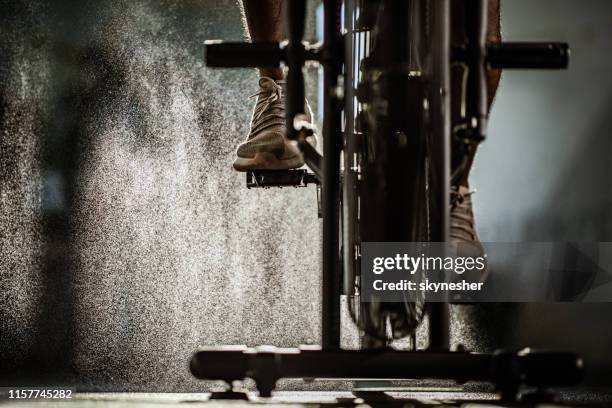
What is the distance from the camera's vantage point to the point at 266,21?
1049 mm

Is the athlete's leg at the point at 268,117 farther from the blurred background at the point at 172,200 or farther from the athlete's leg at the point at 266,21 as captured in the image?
the blurred background at the point at 172,200

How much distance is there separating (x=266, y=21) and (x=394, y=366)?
60cm

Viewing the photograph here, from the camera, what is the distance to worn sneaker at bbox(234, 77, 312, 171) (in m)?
0.98

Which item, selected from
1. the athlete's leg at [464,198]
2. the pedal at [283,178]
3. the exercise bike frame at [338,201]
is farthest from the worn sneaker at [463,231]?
the exercise bike frame at [338,201]

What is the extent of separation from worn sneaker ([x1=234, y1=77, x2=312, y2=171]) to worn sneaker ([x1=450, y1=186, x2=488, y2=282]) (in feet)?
0.78

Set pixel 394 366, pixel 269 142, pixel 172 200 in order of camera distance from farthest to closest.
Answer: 1. pixel 172 200
2. pixel 269 142
3. pixel 394 366

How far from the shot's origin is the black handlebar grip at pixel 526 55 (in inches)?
27.1

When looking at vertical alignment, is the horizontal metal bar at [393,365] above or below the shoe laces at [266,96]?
below

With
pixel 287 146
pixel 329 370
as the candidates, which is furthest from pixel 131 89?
pixel 329 370

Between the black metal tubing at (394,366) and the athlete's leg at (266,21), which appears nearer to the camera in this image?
the black metal tubing at (394,366)

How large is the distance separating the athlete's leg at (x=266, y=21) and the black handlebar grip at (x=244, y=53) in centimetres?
31

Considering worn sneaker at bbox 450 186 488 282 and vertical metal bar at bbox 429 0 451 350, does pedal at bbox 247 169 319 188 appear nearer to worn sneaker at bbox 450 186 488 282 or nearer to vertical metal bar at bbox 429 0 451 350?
worn sneaker at bbox 450 186 488 282

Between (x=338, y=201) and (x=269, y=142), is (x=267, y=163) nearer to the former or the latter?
(x=269, y=142)

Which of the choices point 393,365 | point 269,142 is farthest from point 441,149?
point 269,142
